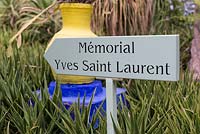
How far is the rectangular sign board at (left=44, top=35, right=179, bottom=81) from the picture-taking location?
1.57 metres

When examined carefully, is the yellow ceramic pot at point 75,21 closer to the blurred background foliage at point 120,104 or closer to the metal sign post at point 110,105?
the blurred background foliage at point 120,104

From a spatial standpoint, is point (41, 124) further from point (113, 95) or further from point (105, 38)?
point (105, 38)

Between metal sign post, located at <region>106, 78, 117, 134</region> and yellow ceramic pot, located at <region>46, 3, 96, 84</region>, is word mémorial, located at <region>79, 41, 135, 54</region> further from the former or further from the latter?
yellow ceramic pot, located at <region>46, 3, 96, 84</region>

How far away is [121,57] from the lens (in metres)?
1.70

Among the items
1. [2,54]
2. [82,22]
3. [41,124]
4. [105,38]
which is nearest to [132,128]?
[105,38]

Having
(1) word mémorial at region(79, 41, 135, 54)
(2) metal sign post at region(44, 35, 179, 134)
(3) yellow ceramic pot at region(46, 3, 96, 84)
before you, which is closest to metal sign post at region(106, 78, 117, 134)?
(2) metal sign post at region(44, 35, 179, 134)

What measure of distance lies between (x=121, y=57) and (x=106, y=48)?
96 mm

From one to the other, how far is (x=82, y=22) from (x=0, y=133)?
1.01 metres

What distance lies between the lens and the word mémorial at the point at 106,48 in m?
1.67

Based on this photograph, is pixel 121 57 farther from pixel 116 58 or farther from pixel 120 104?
pixel 120 104

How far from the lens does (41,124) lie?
6.57ft

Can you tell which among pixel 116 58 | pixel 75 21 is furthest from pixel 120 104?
pixel 75 21

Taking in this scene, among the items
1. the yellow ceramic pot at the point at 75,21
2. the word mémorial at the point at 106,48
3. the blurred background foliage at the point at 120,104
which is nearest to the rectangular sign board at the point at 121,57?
the word mémorial at the point at 106,48

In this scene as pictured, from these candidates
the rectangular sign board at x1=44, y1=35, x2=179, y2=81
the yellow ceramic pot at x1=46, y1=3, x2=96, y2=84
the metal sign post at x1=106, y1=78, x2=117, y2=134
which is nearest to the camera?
the rectangular sign board at x1=44, y1=35, x2=179, y2=81
